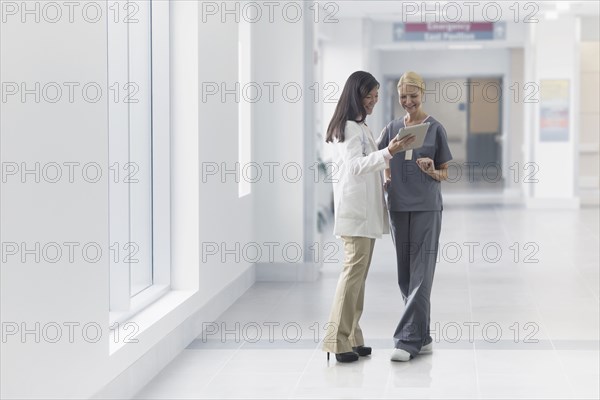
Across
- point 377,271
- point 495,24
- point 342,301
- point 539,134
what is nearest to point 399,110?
point 495,24

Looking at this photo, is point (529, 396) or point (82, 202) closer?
point (82, 202)

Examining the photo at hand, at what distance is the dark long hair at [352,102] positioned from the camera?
238 inches

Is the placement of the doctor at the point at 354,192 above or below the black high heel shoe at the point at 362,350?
above

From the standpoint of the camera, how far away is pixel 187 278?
283 inches

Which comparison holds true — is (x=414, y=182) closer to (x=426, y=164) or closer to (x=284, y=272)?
(x=426, y=164)

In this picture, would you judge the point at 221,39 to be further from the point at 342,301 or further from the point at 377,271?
the point at 377,271

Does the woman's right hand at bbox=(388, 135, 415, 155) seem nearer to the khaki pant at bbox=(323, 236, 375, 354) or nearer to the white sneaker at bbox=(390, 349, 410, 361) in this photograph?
the khaki pant at bbox=(323, 236, 375, 354)

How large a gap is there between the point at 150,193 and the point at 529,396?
117 inches

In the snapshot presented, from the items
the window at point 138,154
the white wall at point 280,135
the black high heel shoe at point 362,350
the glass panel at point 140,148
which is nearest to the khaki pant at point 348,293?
the black high heel shoe at point 362,350

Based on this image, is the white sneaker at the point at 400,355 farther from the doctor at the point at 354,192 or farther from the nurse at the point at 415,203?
the doctor at the point at 354,192

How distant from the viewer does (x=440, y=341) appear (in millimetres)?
6973

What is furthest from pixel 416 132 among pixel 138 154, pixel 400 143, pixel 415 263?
pixel 138 154

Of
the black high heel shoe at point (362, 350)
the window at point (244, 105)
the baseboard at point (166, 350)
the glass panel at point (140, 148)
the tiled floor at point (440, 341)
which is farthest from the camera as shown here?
Result: the window at point (244, 105)

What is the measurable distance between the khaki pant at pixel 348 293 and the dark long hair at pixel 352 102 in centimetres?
65
